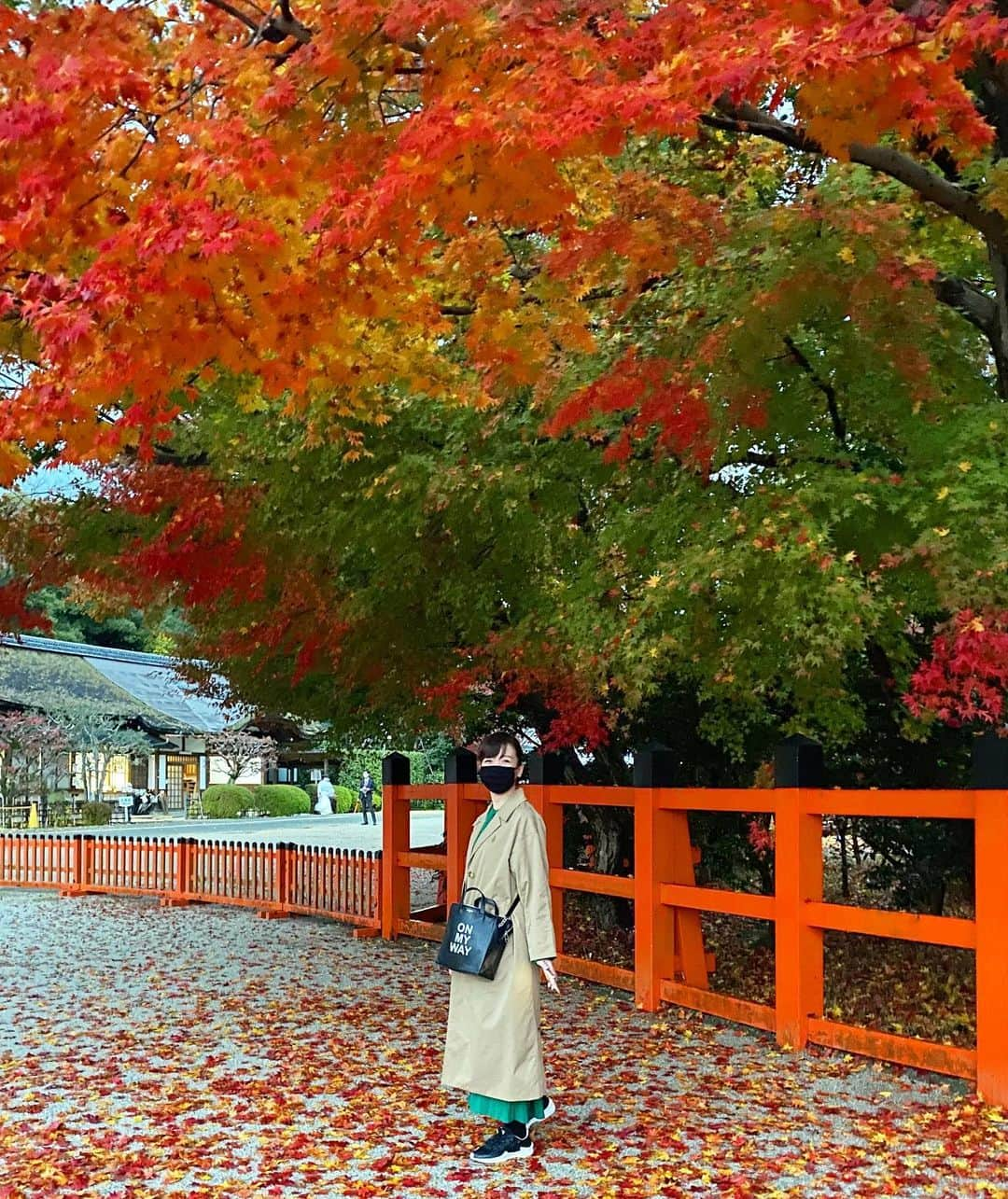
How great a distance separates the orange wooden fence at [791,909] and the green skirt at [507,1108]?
2.18 meters

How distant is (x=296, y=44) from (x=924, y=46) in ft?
11.2

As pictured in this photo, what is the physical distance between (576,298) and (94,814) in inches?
1307

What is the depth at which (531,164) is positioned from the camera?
6059 millimetres

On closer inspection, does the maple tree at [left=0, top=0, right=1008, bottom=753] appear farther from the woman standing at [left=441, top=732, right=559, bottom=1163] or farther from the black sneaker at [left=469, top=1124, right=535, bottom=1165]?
the black sneaker at [left=469, top=1124, right=535, bottom=1165]

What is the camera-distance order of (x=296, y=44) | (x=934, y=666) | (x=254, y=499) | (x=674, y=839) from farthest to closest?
(x=254, y=499)
(x=674, y=839)
(x=296, y=44)
(x=934, y=666)

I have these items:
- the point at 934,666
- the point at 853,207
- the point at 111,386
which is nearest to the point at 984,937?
the point at 934,666

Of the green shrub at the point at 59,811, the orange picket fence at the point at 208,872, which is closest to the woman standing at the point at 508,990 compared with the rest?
the orange picket fence at the point at 208,872

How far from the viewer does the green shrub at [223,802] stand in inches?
1729

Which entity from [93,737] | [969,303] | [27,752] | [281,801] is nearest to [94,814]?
[27,752]

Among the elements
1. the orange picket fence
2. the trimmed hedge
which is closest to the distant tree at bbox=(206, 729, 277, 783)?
the trimmed hedge

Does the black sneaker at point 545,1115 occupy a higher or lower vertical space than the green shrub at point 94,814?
higher

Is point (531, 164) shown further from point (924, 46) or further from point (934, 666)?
point (934, 666)

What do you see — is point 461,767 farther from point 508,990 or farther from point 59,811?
point 59,811

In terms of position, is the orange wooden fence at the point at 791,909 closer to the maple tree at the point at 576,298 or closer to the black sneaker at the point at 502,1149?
the maple tree at the point at 576,298
